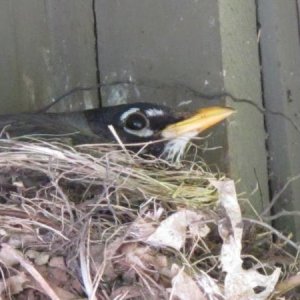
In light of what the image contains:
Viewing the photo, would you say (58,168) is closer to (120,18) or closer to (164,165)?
(164,165)

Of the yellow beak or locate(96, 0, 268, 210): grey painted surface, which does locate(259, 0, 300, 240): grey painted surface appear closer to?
locate(96, 0, 268, 210): grey painted surface

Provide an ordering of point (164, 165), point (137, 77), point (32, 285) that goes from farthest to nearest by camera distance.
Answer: point (137, 77), point (164, 165), point (32, 285)

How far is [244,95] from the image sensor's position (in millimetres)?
2041

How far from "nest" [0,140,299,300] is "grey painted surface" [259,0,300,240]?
1.13ft

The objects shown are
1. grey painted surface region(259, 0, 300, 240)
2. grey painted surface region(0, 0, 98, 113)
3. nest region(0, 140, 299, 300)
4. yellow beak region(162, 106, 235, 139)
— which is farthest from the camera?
grey painted surface region(0, 0, 98, 113)

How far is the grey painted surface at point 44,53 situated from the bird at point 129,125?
0.26ft

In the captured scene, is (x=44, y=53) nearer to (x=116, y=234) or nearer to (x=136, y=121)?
(x=136, y=121)

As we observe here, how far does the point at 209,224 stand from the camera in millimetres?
1626

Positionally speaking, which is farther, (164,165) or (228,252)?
(164,165)

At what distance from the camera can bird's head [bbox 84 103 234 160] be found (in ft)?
6.36

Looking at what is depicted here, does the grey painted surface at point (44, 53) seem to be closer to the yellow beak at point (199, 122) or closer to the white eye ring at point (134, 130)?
the white eye ring at point (134, 130)

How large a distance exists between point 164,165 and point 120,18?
446 mm

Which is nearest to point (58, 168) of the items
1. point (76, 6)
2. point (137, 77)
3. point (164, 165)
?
point (164, 165)

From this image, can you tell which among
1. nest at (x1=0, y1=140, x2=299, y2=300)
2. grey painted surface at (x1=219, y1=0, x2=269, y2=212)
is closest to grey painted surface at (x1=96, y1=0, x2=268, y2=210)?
grey painted surface at (x1=219, y1=0, x2=269, y2=212)
